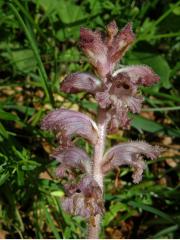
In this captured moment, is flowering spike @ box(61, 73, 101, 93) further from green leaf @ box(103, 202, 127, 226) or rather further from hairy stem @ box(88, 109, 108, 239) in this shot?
green leaf @ box(103, 202, 127, 226)

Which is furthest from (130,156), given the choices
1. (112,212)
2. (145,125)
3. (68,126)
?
(145,125)

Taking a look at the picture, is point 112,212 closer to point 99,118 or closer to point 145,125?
point 145,125

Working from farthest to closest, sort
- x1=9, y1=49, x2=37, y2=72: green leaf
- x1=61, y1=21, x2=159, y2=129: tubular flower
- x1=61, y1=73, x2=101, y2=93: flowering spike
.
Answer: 1. x1=9, y1=49, x2=37, y2=72: green leaf
2. x1=61, y1=73, x2=101, y2=93: flowering spike
3. x1=61, y1=21, x2=159, y2=129: tubular flower

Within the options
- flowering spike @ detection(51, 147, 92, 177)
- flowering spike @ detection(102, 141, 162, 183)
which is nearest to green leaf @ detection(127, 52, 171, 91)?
flowering spike @ detection(102, 141, 162, 183)

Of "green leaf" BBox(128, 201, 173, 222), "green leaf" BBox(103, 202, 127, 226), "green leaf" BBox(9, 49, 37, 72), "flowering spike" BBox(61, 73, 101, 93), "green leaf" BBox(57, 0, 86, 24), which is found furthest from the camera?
"green leaf" BBox(57, 0, 86, 24)

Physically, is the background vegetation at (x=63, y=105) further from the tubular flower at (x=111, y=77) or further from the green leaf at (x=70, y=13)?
the tubular flower at (x=111, y=77)

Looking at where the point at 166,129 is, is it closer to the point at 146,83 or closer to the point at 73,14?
the point at 73,14

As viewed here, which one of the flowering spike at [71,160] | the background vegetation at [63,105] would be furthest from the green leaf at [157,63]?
the flowering spike at [71,160]

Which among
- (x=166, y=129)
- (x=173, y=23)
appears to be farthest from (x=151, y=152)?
(x=173, y=23)
